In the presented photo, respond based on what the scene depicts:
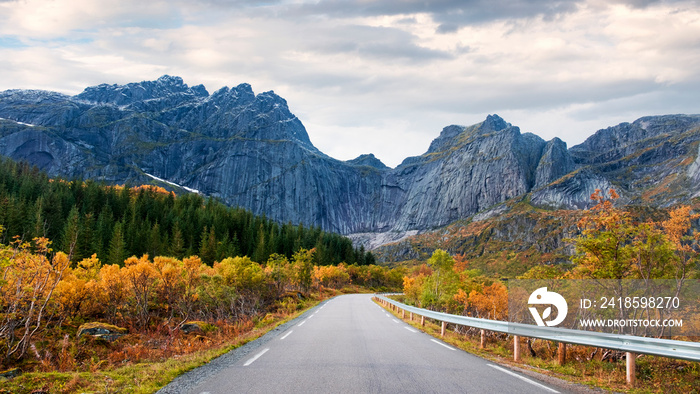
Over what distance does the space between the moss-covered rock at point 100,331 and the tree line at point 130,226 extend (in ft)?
138

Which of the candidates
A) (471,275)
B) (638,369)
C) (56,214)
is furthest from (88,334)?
(56,214)

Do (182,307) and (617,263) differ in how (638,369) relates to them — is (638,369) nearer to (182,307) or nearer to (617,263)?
(617,263)

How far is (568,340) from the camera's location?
28.8 ft

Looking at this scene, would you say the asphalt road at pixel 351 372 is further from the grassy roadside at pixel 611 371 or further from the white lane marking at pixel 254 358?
the grassy roadside at pixel 611 371

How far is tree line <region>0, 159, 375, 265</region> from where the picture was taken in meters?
62.2

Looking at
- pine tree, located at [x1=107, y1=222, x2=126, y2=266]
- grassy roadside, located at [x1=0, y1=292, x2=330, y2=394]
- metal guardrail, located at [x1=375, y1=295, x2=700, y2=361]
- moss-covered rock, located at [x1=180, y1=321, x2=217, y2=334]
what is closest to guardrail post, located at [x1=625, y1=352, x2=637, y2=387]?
metal guardrail, located at [x1=375, y1=295, x2=700, y2=361]

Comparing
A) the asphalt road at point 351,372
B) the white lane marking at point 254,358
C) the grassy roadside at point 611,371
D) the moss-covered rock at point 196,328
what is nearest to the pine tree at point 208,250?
the moss-covered rock at point 196,328

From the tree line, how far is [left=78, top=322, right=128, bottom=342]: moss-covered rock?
41972mm

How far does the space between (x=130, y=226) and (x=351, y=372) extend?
7752 centimetres

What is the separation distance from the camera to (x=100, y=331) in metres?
19.3

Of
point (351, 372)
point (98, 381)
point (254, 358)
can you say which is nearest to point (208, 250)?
point (254, 358)

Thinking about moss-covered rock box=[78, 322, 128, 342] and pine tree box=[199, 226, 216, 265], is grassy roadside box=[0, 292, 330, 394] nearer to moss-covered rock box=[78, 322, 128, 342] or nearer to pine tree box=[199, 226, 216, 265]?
moss-covered rock box=[78, 322, 128, 342]

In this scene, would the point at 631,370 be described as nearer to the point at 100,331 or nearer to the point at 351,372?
the point at 351,372

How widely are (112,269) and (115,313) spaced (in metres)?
2.98
